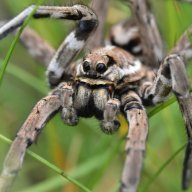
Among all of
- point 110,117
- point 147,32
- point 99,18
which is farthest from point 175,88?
point 99,18

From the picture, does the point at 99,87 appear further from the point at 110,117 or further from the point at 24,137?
A: the point at 24,137

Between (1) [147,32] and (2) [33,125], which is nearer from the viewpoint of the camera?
(2) [33,125]

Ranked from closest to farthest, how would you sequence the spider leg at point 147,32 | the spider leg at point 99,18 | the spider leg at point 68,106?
1. the spider leg at point 68,106
2. the spider leg at point 147,32
3. the spider leg at point 99,18

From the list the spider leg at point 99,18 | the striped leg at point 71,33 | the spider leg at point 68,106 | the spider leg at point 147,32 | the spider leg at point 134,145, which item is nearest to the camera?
the spider leg at point 134,145

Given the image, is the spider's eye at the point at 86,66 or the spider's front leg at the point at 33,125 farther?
the spider's eye at the point at 86,66

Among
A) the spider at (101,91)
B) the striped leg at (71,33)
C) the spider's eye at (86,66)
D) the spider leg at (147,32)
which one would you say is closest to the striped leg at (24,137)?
the spider at (101,91)

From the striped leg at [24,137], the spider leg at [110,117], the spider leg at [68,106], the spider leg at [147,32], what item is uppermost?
the striped leg at [24,137]

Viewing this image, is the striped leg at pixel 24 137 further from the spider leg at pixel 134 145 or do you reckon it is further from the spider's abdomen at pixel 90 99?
the spider leg at pixel 134 145

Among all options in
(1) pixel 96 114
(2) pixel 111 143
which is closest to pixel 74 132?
(2) pixel 111 143

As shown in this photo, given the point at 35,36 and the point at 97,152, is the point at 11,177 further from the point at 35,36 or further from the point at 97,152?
the point at 35,36
